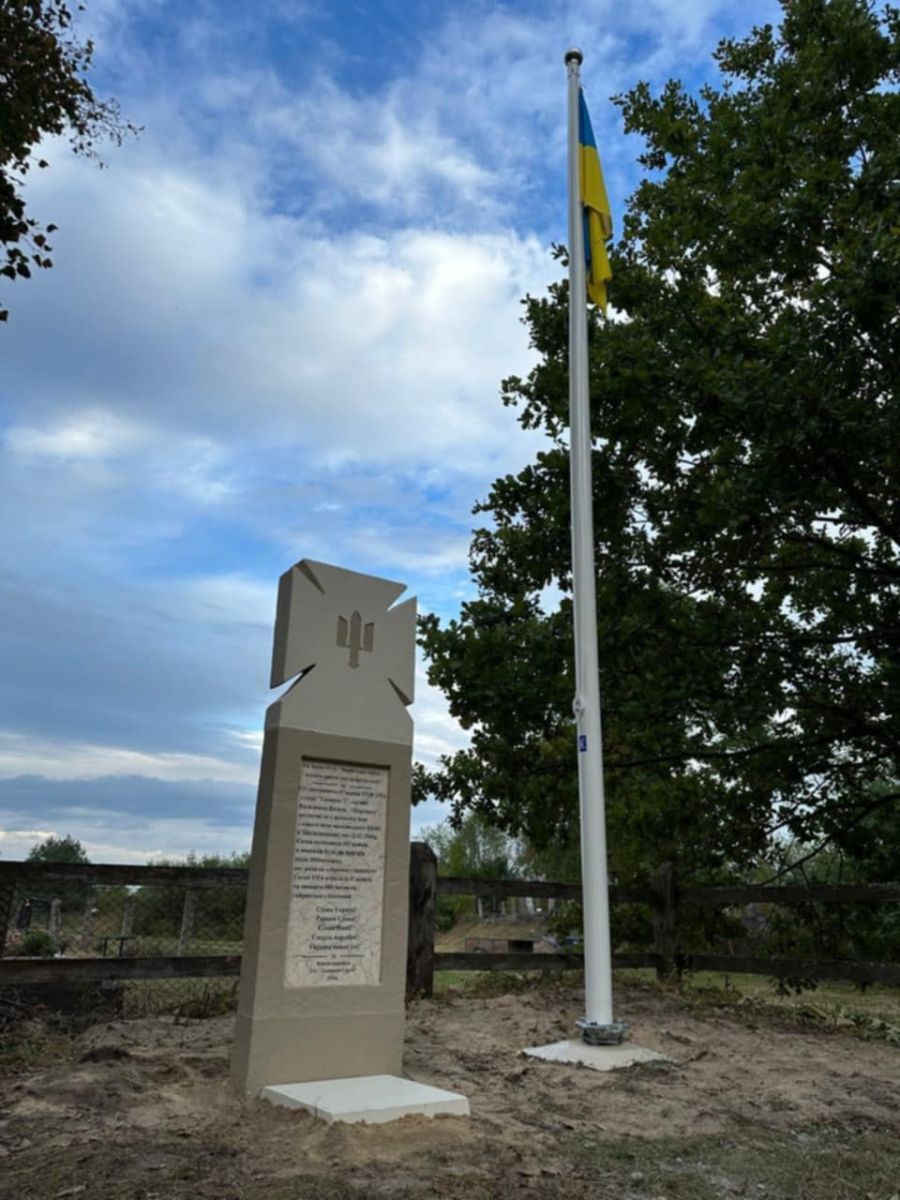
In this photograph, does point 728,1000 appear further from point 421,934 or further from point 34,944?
point 34,944

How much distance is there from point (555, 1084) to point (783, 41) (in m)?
11.9

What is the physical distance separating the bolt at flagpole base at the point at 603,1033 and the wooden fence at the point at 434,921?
2046 mm

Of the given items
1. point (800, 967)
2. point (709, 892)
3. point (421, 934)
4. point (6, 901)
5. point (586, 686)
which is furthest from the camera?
point (709, 892)

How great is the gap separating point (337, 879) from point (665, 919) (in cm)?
508

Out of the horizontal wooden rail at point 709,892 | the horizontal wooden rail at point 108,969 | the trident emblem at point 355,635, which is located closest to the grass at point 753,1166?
the trident emblem at point 355,635

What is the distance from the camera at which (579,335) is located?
729cm

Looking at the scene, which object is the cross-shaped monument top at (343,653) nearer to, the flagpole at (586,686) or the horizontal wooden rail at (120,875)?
the flagpole at (586,686)

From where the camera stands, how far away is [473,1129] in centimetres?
389

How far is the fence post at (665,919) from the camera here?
874 centimetres

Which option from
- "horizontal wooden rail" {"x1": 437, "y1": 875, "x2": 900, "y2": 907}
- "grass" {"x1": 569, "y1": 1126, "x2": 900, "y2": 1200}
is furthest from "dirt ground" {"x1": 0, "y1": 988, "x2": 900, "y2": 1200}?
"horizontal wooden rail" {"x1": 437, "y1": 875, "x2": 900, "y2": 907}

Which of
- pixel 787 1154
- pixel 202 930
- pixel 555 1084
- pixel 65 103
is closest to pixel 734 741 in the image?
pixel 555 1084

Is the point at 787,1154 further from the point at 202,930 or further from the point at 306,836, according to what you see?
the point at 202,930

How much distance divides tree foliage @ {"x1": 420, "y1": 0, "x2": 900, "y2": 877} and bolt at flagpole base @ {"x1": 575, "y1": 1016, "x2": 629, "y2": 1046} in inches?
126

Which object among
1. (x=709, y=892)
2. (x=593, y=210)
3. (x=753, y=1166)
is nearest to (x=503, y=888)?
(x=709, y=892)
